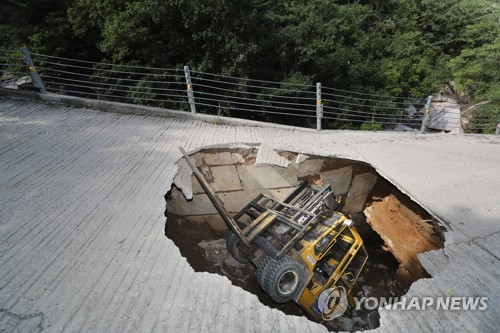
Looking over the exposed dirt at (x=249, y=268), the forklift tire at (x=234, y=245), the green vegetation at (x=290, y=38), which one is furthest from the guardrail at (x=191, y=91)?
the exposed dirt at (x=249, y=268)

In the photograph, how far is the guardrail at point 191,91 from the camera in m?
7.50

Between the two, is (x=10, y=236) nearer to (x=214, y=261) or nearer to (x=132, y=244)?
(x=132, y=244)

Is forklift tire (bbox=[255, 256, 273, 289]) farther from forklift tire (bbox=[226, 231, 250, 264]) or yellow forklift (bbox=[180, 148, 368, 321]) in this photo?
forklift tire (bbox=[226, 231, 250, 264])

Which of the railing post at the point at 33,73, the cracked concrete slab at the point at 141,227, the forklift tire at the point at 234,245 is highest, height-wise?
the railing post at the point at 33,73

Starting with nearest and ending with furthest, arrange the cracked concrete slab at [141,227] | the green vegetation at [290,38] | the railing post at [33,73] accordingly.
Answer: the cracked concrete slab at [141,227] < the railing post at [33,73] < the green vegetation at [290,38]

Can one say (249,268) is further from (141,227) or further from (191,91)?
(191,91)

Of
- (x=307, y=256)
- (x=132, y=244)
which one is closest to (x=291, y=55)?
(x=307, y=256)

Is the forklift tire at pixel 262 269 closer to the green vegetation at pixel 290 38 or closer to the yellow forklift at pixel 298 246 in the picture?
the yellow forklift at pixel 298 246

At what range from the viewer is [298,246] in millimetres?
4695

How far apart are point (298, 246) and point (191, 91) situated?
525cm

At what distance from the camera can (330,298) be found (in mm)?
5008

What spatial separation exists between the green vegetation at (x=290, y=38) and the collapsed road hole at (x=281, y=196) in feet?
21.1

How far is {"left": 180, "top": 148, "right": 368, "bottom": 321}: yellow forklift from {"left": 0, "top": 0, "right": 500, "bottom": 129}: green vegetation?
25.4ft

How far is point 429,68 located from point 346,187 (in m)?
17.6
